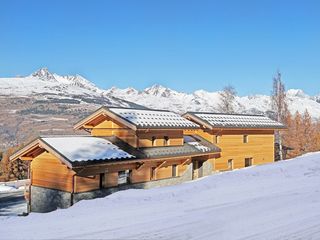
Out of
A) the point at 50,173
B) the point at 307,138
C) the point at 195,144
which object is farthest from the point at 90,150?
the point at 307,138

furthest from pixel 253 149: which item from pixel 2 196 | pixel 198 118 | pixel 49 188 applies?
pixel 2 196

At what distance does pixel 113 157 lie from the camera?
72.8ft

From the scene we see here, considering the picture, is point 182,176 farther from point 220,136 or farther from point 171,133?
point 220,136

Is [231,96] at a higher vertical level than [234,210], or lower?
higher

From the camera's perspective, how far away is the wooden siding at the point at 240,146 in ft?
106

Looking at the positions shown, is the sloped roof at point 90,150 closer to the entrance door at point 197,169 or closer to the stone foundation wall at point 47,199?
the stone foundation wall at point 47,199

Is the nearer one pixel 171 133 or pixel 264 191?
pixel 264 191

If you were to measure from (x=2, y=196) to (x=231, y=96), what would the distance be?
116ft

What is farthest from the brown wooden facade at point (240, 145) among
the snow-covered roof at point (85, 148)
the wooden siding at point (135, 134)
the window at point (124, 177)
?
the snow-covered roof at point (85, 148)

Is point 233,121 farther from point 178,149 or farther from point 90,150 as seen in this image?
point 90,150

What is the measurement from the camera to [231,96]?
182 ft

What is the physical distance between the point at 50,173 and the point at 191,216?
1640cm

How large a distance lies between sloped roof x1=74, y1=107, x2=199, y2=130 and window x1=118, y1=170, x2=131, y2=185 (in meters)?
3.11

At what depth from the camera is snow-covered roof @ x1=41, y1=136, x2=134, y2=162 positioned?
67.7 ft
